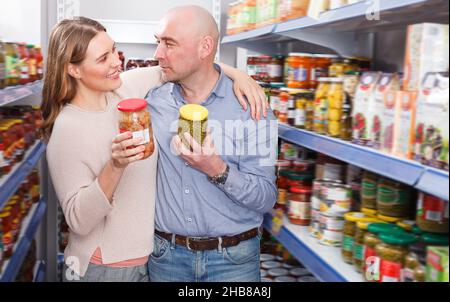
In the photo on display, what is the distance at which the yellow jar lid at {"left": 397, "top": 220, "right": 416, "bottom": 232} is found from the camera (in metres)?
1.41

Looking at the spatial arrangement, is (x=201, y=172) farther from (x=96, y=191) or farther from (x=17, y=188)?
(x=17, y=188)

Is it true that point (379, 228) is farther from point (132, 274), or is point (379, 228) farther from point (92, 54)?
point (92, 54)

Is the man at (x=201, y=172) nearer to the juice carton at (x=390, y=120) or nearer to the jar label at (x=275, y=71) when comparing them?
the juice carton at (x=390, y=120)

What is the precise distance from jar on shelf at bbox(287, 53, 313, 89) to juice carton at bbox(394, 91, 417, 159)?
80 cm

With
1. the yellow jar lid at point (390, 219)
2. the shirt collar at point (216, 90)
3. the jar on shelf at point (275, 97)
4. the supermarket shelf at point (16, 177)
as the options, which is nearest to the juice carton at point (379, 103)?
the yellow jar lid at point (390, 219)

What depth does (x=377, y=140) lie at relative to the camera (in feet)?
4.71

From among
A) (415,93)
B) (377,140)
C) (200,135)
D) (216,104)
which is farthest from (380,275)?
(216,104)

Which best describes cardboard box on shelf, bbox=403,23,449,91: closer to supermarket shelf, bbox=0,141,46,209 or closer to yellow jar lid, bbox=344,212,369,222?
yellow jar lid, bbox=344,212,369,222

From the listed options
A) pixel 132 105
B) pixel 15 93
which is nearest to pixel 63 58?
pixel 132 105

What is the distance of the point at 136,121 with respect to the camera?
4.72 ft

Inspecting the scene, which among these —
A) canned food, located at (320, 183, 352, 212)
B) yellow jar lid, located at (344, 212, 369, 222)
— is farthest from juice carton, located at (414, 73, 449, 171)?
canned food, located at (320, 183, 352, 212)

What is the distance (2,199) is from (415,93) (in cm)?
137

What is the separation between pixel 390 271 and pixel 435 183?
0.35 metres

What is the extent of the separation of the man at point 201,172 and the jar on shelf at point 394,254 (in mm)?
467
